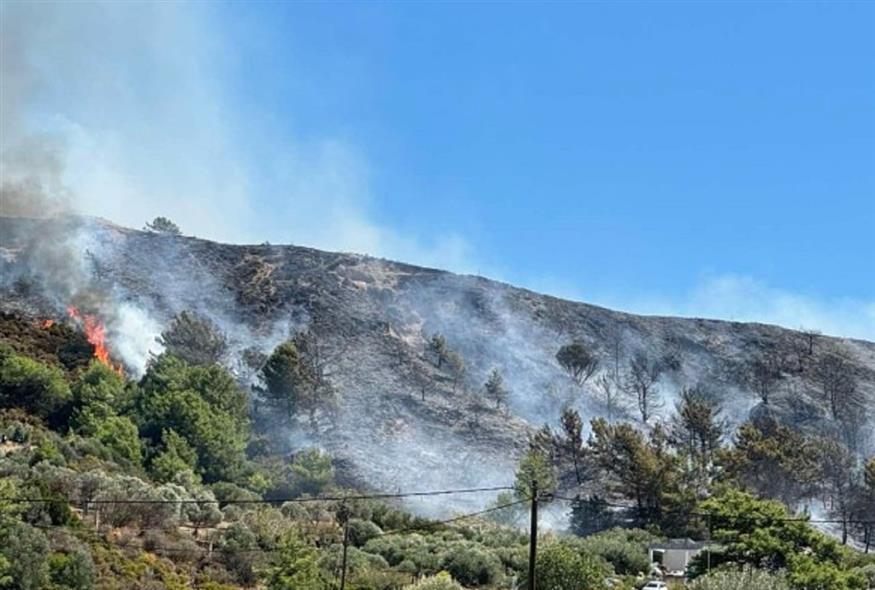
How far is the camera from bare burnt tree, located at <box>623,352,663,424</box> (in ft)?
332

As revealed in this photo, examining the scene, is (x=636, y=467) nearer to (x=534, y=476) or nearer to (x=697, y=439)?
(x=534, y=476)

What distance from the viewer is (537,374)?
4171 inches

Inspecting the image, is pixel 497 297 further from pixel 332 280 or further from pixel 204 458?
pixel 204 458

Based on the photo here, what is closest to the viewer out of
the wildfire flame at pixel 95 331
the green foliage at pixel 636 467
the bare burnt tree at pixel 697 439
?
the green foliage at pixel 636 467

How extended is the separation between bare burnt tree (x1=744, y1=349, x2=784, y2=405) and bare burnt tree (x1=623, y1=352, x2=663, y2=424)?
970 cm

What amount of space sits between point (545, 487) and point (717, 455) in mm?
13460

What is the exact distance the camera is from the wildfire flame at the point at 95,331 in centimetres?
8806

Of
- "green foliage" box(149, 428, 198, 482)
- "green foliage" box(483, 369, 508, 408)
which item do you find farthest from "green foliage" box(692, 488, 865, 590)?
"green foliage" box(483, 369, 508, 408)

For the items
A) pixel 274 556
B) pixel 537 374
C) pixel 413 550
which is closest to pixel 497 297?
Result: pixel 537 374

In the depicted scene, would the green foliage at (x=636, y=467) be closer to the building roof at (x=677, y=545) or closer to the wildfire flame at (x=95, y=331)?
the building roof at (x=677, y=545)

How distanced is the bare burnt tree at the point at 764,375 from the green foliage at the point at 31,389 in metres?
67.7

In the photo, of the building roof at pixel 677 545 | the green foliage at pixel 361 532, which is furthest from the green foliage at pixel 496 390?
the green foliage at pixel 361 532

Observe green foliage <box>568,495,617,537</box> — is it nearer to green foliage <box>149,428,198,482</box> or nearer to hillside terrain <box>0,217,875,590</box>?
hillside terrain <box>0,217,875,590</box>

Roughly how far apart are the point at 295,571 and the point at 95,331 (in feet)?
201
